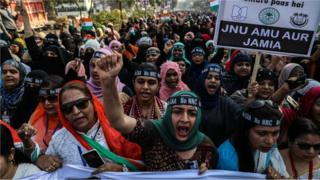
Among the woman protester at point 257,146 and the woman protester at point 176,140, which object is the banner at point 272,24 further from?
the woman protester at point 176,140

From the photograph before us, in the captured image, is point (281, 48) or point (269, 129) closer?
point (269, 129)

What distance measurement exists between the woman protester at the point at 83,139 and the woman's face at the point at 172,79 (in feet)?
6.22

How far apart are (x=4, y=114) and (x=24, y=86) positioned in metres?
0.35

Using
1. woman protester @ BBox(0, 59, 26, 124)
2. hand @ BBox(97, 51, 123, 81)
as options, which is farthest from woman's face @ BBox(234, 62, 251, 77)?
hand @ BBox(97, 51, 123, 81)

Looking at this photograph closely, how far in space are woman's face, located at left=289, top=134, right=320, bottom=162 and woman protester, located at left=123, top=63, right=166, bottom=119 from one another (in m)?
1.27

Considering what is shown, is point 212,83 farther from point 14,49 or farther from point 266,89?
point 14,49

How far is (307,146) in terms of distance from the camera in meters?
2.24

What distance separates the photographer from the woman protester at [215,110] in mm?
3000

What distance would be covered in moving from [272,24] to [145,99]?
4.91ft

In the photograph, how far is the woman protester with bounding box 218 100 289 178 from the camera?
220cm

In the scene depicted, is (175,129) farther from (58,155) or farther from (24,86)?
(24,86)

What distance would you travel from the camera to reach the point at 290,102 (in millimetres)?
3070

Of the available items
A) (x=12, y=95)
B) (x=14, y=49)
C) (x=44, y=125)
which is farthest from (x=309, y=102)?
(x=14, y=49)

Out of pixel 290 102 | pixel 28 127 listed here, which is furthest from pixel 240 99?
pixel 28 127
